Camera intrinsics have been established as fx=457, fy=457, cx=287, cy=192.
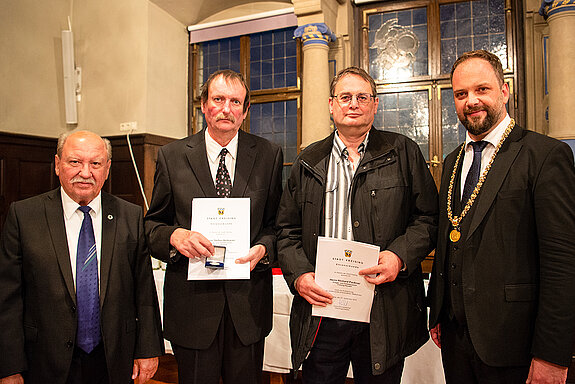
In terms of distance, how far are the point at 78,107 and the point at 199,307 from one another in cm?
529

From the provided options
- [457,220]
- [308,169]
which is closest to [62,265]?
[308,169]

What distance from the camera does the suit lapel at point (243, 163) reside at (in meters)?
1.84

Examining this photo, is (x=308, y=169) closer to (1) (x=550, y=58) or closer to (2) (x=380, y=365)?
(2) (x=380, y=365)

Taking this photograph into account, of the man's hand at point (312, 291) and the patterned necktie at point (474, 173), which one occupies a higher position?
the patterned necktie at point (474, 173)

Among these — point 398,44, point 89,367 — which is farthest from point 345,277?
point 398,44

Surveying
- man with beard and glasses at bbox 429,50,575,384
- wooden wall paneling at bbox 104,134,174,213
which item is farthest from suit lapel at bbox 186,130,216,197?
wooden wall paneling at bbox 104,134,174,213

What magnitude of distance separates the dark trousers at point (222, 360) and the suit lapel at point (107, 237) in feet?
1.27

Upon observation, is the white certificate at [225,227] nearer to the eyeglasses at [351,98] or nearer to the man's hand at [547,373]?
the eyeglasses at [351,98]

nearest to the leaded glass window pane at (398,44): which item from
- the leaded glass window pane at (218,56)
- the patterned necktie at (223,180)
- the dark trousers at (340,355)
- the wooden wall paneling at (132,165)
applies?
the leaded glass window pane at (218,56)

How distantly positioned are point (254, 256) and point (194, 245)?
0.23 meters

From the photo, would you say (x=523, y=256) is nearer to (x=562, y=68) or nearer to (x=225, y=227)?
(x=225, y=227)

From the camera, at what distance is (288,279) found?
5.70ft

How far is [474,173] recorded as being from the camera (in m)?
1.64

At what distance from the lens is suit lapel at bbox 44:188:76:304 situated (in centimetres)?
164
